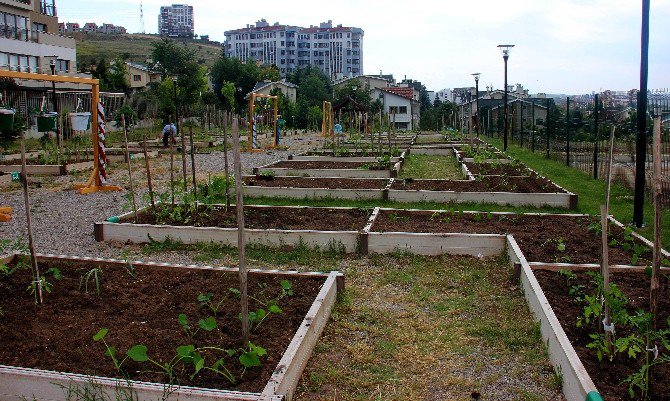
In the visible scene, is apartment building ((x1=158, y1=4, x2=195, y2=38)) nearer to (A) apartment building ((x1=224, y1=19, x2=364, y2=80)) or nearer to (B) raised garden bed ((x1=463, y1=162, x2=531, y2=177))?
(A) apartment building ((x1=224, y1=19, x2=364, y2=80))

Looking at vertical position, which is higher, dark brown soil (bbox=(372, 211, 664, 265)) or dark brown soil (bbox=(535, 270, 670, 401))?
dark brown soil (bbox=(372, 211, 664, 265))

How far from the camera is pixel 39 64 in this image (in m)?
42.7

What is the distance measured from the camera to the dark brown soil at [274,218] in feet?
23.8

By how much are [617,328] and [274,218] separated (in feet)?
15.2

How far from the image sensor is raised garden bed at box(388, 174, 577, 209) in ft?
30.1

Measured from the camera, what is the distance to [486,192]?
31.4 ft

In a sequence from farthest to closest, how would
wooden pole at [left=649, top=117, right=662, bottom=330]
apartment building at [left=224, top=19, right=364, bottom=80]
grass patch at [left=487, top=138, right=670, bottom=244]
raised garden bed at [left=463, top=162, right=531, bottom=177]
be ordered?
apartment building at [left=224, top=19, right=364, bottom=80]
raised garden bed at [left=463, top=162, right=531, bottom=177]
grass patch at [left=487, top=138, right=670, bottom=244]
wooden pole at [left=649, top=117, right=662, bottom=330]

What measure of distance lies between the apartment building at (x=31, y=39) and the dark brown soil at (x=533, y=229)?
35.2 metres

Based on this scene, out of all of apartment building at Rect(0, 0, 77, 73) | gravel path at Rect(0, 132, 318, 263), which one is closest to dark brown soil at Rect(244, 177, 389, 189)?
gravel path at Rect(0, 132, 318, 263)

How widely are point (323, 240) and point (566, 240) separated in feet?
8.67

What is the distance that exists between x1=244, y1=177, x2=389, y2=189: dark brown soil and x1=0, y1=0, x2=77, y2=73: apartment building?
30.7 meters

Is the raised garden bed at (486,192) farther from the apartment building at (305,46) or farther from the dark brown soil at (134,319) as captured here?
the apartment building at (305,46)

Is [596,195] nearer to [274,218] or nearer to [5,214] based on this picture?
[274,218]

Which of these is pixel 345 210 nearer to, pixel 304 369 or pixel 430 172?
pixel 304 369
